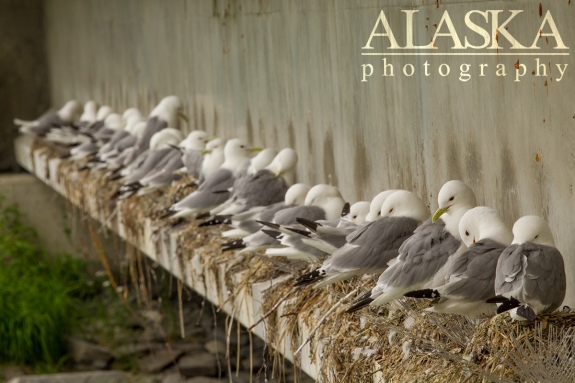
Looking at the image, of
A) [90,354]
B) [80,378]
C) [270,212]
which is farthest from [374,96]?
[90,354]

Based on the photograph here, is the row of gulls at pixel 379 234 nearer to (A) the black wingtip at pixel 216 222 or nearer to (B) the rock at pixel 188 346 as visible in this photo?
(A) the black wingtip at pixel 216 222

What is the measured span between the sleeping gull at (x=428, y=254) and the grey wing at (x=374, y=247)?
7.0 inches

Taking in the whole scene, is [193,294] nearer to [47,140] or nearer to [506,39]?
[47,140]

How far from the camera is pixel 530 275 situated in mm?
2822

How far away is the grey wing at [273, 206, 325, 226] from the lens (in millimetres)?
4387

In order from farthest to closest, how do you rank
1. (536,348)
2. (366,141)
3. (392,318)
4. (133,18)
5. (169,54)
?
(133,18) < (169,54) < (366,141) < (392,318) < (536,348)

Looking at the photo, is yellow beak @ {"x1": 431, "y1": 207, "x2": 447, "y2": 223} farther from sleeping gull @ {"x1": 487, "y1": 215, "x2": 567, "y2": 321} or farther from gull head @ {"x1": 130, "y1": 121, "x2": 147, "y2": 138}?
gull head @ {"x1": 130, "y1": 121, "x2": 147, "y2": 138}

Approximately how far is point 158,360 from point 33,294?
6.82 ft

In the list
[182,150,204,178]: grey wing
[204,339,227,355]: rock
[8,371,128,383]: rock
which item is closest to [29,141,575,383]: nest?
[182,150,204,178]: grey wing

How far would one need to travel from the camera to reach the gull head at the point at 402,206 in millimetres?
3723

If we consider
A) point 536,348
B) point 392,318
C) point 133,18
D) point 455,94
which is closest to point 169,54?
point 133,18

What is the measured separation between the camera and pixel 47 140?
33.3 ft

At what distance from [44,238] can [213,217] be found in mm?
7157

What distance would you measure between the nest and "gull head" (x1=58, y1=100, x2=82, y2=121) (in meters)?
6.44
